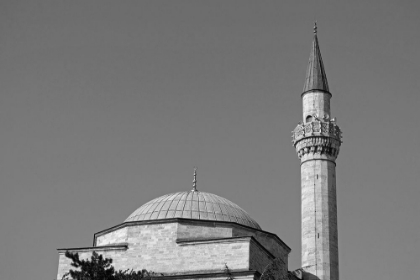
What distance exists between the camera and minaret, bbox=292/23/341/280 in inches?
680

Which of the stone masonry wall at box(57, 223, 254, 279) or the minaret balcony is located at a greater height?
the minaret balcony

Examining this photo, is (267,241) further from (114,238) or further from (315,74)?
(315,74)

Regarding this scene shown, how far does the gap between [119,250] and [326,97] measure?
7.19 m

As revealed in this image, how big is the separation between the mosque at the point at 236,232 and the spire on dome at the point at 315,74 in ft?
0.08

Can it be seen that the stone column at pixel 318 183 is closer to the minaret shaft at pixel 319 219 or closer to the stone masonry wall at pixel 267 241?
the minaret shaft at pixel 319 219

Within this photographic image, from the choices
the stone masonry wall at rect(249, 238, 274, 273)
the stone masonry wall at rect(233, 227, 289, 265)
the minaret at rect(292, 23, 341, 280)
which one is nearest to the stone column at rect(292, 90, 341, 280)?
the minaret at rect(292, 23, 341, 280)

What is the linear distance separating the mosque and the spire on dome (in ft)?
0.08

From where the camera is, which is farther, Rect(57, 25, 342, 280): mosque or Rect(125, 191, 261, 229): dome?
Rect(125, 191, 261, 229): dome

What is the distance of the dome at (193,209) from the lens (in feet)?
52.4

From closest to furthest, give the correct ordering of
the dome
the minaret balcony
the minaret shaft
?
the dome, the minaret shaft, the minaret balcony

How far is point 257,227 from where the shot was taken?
656 inches

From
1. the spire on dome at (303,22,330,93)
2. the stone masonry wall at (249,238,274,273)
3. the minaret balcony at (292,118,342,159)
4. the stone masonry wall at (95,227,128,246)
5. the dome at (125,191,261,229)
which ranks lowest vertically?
the stone masonry wall at (249,238,274,273)

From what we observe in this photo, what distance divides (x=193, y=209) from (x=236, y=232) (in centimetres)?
115

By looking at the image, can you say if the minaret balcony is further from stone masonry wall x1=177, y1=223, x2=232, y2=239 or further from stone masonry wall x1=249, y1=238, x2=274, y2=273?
stone masonry wall x1=249, y1=238, x2=274, y2=273
